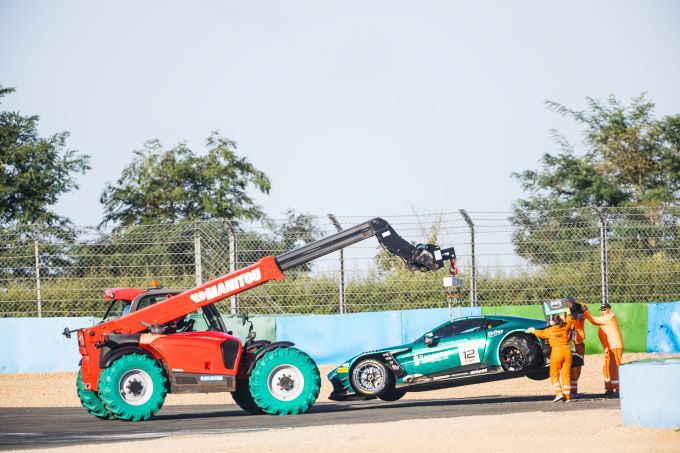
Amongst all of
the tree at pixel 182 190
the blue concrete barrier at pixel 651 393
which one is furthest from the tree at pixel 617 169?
the blue concrete barrier at pixel 651 393

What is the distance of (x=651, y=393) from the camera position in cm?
1247

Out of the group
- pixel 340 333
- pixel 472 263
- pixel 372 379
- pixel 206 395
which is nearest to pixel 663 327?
pixel 472 263

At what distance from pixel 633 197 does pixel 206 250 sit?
23156 millimetres

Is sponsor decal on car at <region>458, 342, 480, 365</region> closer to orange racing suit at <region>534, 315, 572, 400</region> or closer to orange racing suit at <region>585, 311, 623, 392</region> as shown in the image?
orange racing suit at <region>534, 315, 572, 400</region>

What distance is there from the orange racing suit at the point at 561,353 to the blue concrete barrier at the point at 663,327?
27.4 feet

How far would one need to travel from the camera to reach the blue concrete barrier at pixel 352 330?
966 inches

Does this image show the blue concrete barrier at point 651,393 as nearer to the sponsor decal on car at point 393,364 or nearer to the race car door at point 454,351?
the race car door at point 454,351

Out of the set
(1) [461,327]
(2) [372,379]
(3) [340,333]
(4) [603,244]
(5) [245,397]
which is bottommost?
(5) [245,397]

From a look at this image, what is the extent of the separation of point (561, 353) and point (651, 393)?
4486 mm

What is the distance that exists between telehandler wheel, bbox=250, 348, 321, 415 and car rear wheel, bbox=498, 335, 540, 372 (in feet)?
10.5

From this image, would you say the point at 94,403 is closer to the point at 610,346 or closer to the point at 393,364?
the point at 393,364

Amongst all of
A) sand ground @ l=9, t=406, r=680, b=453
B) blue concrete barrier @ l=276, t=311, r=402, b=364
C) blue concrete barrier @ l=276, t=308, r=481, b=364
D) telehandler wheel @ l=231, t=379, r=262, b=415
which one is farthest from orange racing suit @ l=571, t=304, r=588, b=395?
blue concrete barrier @ l=276, t=311, r=402, b=364

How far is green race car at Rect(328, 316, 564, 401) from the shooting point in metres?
17.6

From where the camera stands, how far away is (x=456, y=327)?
18172 millimetres
